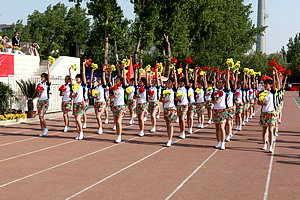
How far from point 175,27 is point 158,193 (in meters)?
28.4

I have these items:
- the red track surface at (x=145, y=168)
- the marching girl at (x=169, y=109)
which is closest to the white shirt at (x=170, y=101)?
the marching girl at (x=169, y=109)

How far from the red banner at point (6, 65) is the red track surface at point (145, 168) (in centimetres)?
922

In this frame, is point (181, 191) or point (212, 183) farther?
point (212, 183)

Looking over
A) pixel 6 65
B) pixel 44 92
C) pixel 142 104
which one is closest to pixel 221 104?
pixel 142 104

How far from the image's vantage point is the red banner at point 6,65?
2047 cm

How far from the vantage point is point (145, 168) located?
7824 mm

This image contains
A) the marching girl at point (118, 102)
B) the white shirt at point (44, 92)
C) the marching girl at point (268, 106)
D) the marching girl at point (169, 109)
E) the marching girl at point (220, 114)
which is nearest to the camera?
the marching girl at point (268, 106)

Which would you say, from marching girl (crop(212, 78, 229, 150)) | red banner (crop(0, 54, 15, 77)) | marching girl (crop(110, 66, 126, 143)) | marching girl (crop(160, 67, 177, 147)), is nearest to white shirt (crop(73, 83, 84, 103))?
marching girl (crop(110, 66, 126, 143))

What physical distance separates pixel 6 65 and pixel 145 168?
1576 cm

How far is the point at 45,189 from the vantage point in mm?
6301

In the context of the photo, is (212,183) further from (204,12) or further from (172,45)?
(204,12)

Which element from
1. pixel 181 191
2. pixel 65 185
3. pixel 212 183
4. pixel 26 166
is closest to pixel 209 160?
pixel 212 183

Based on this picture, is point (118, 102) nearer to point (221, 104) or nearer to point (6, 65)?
point (221, 104)

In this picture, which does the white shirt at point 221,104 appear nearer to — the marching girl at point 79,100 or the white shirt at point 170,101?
the white shirt at point 170,101
